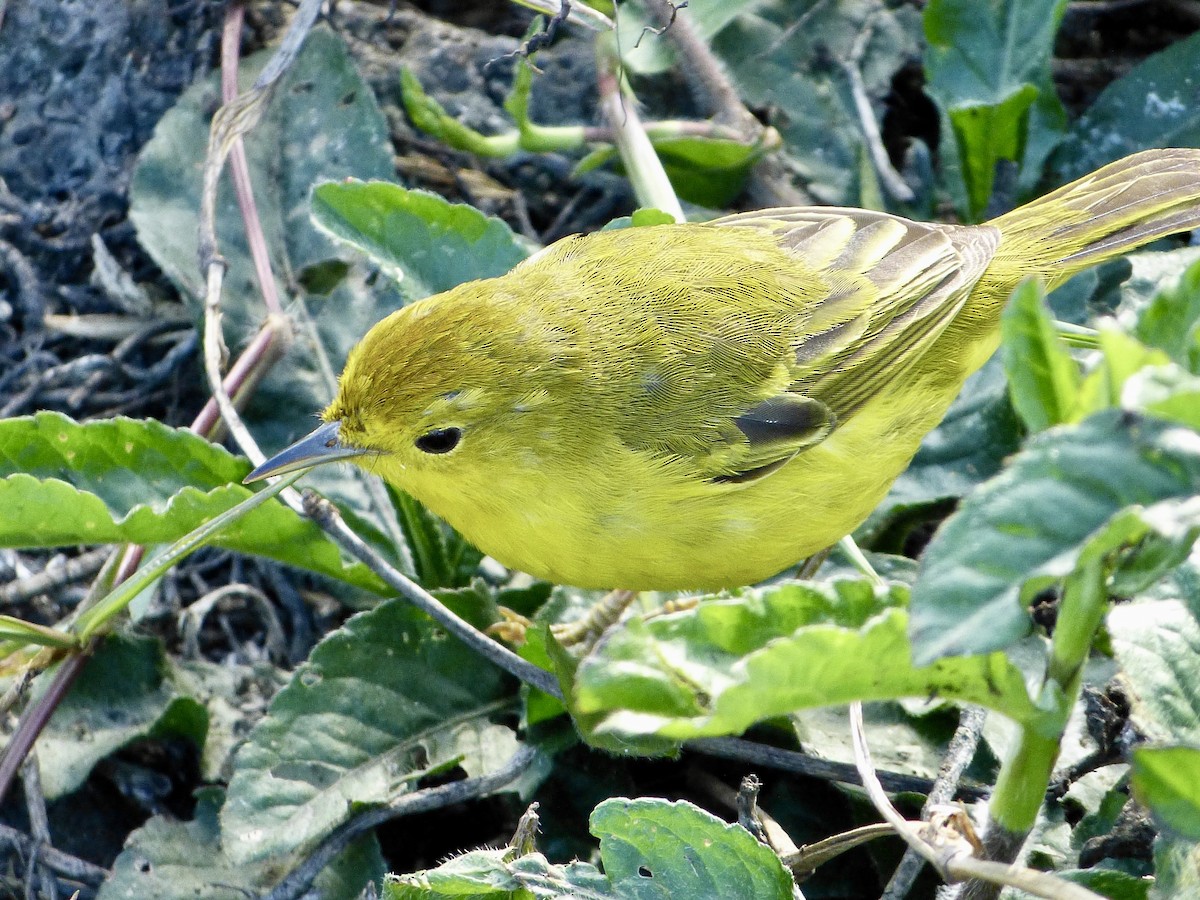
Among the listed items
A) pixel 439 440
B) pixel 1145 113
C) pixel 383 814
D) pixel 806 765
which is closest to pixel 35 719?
pixel 383 814

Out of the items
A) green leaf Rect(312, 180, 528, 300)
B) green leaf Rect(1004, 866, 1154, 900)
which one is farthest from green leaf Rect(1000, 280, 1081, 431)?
green leaf Rect(312, 180, 528, 300)

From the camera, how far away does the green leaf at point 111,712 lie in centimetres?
314

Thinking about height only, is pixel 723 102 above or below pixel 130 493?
above

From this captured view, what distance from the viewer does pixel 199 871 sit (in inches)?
118

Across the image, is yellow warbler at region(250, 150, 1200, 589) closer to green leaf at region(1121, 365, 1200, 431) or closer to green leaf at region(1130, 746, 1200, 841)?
green leaf at region(1130, 746, 1200, 841)

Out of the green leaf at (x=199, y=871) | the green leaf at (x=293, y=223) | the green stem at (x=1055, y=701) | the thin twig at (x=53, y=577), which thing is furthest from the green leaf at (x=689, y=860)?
the thin twig at (x=53, y=577)

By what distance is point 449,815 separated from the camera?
3.28 m

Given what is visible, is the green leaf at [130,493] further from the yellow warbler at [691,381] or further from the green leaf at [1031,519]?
the green leaf at [1031,519]

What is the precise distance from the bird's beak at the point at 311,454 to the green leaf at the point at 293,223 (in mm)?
727

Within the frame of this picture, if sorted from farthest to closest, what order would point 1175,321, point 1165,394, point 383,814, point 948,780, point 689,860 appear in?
1. point 383,814
2. point 948,780
3. point 689,860
4. point 1175,321
5. point 1165,394

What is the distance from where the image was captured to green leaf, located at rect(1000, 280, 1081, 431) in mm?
1705

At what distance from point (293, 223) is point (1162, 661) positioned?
2.87 m

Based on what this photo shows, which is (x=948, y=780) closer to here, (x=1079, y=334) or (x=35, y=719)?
(x=1079, y=334)

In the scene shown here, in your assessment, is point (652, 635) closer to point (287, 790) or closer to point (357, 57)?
point (287, 790)
